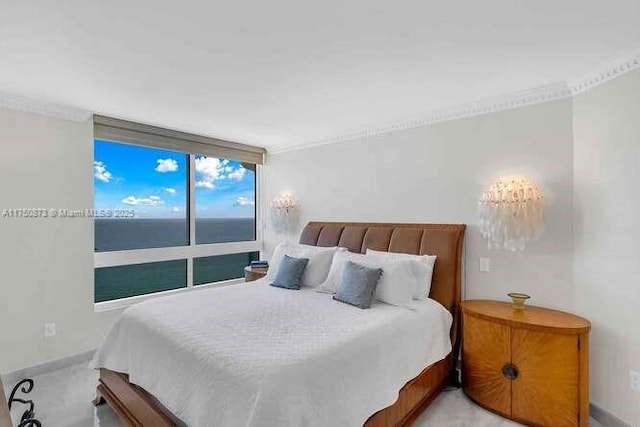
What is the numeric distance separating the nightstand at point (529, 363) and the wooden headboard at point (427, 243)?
1.09ft

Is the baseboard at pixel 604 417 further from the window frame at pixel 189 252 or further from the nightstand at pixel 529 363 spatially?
the window frame at pixel 189 252

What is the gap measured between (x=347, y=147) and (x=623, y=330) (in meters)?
2.96

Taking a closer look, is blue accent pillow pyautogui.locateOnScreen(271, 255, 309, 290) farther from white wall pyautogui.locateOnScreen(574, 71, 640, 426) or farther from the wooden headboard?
white wall pyautogui.locateOnScreen(574, 71, 640, 426)

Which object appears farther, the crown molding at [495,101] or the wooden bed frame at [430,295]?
the crown molding at [495,101]

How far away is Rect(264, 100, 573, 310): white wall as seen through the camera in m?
2.59

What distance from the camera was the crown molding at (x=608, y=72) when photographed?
207 cm

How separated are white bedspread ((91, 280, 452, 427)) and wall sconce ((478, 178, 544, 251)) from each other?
0.79m

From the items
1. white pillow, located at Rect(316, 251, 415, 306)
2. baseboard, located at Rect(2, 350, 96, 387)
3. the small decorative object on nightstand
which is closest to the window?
baseboard, located at Rect(2, 350, 96, 387)

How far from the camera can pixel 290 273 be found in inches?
128

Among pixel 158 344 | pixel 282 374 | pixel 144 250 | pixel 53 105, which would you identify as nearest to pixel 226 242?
pixel 144 250

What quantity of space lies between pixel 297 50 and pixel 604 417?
3.18 m

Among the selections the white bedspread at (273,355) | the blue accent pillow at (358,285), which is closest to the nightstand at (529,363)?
the white bedspread at (273,355)

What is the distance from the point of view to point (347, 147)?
4.07m

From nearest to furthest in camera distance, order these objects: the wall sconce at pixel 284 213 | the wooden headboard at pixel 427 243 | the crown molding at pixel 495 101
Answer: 1. the crown molding at pixel 495 101
2. the wooden headboard at pixel 427 243
3. the wall sconce at pixel 284 213
